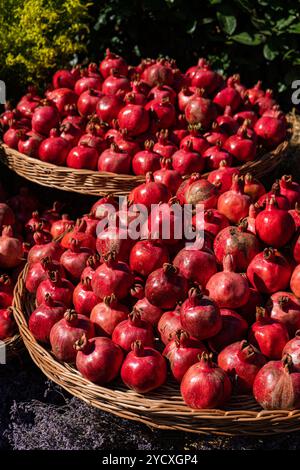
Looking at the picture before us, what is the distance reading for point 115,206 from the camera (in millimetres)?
2545

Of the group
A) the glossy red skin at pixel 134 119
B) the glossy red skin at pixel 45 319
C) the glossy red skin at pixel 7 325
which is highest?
the glossy red skin at pixel 134 119

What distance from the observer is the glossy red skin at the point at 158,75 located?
3.25 metres

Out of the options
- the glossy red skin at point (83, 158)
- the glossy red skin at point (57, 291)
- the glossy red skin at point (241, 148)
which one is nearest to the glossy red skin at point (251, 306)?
the glossy red skin at point (57, 291)

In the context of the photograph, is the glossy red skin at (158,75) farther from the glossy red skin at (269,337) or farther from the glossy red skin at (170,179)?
the glossy red skin at (269,337)

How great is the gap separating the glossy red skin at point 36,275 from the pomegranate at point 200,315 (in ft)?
2.16

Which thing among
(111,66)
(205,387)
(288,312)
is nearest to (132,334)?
(205,387)

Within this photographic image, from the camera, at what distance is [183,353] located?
74.0 inches

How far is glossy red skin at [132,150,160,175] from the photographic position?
2766mm

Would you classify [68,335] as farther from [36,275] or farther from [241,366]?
[241,366]
